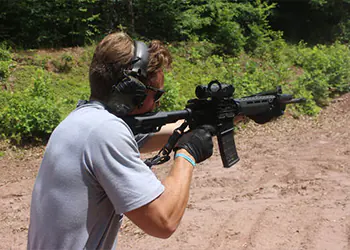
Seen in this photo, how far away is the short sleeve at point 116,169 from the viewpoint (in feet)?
5.07

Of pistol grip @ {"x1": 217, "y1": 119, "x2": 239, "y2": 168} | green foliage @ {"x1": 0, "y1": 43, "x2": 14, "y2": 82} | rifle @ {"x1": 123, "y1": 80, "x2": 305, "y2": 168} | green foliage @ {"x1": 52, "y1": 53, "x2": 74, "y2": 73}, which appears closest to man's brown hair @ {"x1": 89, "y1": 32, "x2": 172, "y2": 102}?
rifle @ {"x1": 123, "y1": 80, "x2": 305, "y2": 168}

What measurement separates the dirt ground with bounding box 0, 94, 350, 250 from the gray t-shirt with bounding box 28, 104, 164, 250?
237 centimetres

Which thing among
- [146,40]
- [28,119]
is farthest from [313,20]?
[28,119]

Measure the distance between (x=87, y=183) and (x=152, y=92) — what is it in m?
0.65

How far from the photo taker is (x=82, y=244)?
64.1 inches

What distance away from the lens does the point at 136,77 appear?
1814 mm

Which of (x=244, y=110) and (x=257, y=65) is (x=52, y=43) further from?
(x=244, y=110)

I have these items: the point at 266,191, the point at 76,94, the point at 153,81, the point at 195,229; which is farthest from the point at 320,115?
the point at 153,81

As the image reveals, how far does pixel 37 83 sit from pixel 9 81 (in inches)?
46.6

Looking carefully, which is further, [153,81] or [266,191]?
[266,191]

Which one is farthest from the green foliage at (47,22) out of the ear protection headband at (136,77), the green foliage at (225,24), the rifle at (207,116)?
the ear protection headband at (136,77)

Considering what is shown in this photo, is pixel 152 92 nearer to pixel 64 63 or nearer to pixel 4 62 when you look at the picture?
pixel 4 62

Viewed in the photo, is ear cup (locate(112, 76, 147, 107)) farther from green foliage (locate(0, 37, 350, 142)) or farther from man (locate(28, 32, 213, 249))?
green foliage (locate(0, 37, 350, 142))

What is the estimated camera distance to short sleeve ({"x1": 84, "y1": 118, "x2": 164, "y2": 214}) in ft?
5.07
